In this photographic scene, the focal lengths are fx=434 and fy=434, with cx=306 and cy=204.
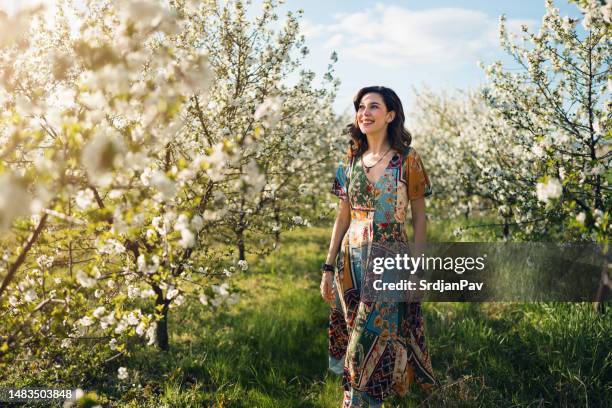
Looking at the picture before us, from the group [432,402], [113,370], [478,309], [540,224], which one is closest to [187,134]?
[113,370]

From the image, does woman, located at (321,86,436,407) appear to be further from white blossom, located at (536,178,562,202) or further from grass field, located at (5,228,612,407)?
white blossom, located at (536,178,562,202)

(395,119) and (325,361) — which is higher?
(395,119)

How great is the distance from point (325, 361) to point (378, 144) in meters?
2.17

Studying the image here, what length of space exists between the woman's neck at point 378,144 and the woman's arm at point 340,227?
0.42 meters

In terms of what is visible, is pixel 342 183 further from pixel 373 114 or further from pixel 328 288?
pixel 328 288

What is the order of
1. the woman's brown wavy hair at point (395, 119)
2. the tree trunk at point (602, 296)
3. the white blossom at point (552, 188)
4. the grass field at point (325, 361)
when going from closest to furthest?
the white blossom at point (552, 188)
the woman's brown wavy hair at point (395, 119)
the grass field at point (325, 361)
the tree trunk at point (602, 296)

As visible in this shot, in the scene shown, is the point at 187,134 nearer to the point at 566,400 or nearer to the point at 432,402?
the point at 432,402

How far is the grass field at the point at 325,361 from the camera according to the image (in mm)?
3242

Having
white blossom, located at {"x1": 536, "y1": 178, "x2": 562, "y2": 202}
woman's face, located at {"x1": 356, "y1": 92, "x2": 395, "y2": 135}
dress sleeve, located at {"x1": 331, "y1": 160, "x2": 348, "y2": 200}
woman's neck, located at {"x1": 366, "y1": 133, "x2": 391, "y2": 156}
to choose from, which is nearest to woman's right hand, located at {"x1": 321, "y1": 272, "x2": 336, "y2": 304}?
dress sleeve, located at {"x1": 331, "y1": 160, "x2": 348, "y2": 200}

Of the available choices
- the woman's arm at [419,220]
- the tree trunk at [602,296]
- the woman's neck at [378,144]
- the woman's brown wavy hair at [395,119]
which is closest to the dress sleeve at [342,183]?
the woman's neck at [378,144]

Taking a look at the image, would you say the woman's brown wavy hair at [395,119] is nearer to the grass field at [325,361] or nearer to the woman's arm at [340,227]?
the woman's arm at [340,227]

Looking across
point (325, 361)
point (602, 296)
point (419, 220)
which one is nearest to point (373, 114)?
point (419, 220)

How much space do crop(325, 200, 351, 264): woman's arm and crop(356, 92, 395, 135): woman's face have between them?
554mm

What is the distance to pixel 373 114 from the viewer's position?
2.92 meters
